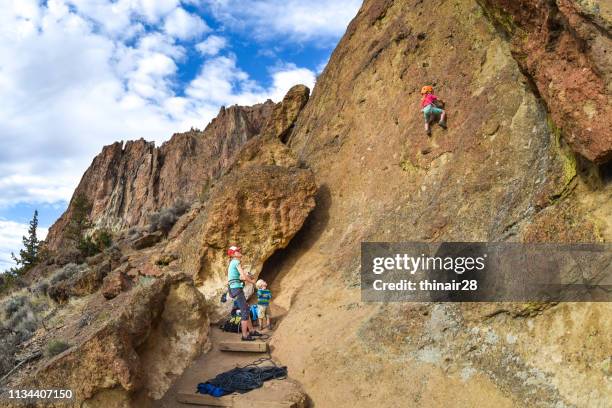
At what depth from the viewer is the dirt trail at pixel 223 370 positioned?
21.0 ft

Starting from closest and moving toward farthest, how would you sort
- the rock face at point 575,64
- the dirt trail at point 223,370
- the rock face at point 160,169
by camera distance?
1. the rock face at point 575,64
2. the dirt trail at point 223,370
3. the rock face at point 160,169

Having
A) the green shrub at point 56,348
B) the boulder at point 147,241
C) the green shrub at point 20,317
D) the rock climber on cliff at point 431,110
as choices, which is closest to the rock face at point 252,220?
the rock climber on cliff at point 431,110

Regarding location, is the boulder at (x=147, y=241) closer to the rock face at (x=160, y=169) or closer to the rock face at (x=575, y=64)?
the rock face at (x=575, y=64)

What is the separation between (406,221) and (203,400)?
4651 mm

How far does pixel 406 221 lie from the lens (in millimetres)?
8609

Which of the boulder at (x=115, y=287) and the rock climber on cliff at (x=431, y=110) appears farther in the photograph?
the boulder at (x=115, y=287)

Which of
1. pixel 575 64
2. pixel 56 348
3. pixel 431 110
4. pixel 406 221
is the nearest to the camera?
pixel 575 64

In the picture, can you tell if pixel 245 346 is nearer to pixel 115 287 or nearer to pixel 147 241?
pixel 115 287

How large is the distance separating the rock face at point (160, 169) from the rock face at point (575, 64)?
166ft

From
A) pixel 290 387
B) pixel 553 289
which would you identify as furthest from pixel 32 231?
pixel 553 289

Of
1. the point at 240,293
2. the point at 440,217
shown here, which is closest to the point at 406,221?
the point at 440,217

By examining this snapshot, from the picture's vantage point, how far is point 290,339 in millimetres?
8031

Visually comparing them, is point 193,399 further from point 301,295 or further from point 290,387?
point 301,295

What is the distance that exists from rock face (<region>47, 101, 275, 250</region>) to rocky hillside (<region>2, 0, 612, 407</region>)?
4481cm
